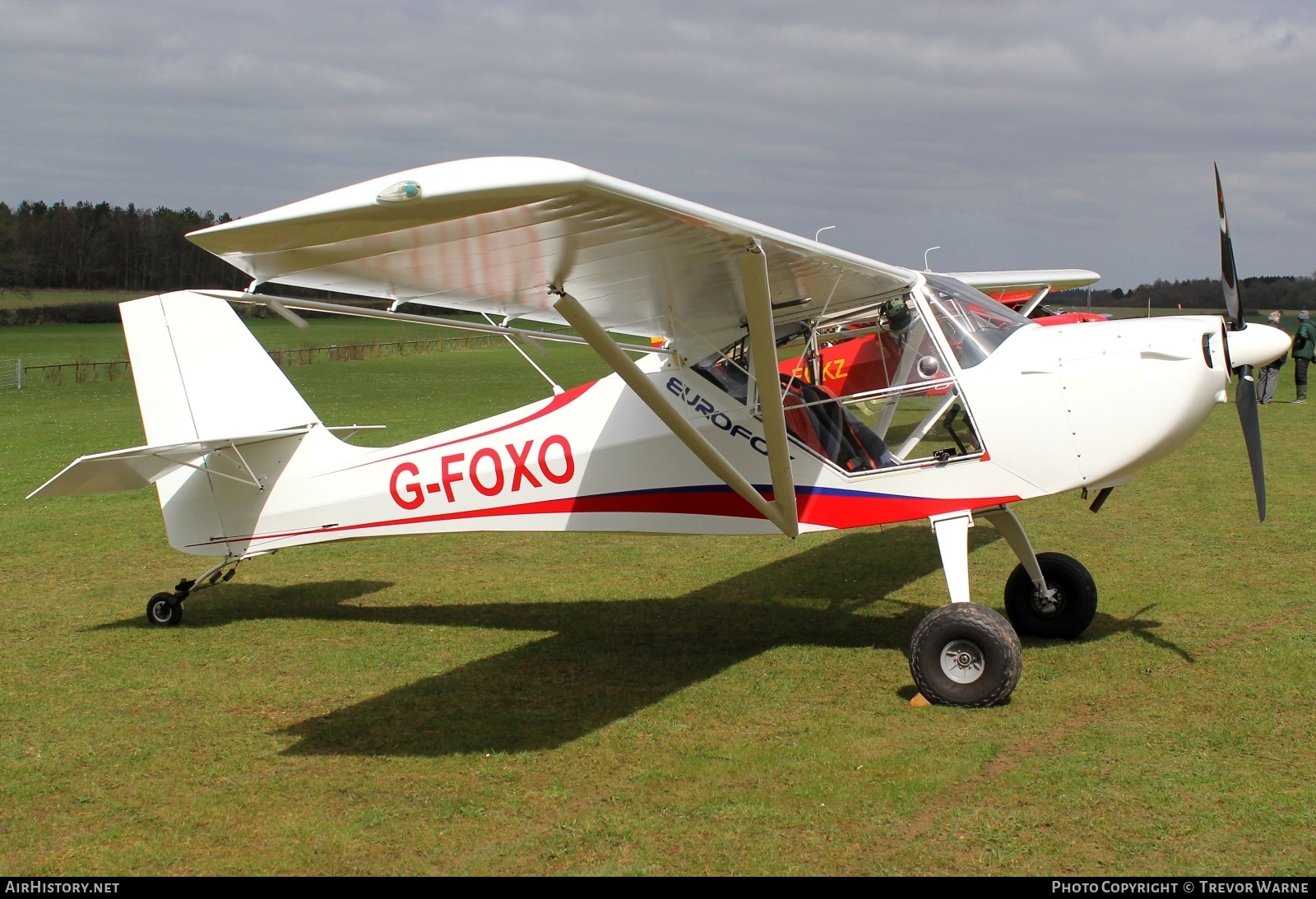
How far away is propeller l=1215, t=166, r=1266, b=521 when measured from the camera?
660 centimetres

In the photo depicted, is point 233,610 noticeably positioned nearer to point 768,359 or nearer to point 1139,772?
point 768,359

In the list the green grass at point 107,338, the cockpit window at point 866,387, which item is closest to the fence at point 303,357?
the green grass at point 107,338

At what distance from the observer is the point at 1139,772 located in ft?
16.1

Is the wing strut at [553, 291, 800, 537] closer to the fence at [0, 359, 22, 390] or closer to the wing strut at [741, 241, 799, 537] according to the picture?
the wing strut at [741, 241, 799, 537]

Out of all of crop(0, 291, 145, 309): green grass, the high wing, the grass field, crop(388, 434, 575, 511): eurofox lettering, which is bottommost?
the grass field

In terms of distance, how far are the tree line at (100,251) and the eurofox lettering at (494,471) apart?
158 ft

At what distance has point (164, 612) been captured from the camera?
319 inches

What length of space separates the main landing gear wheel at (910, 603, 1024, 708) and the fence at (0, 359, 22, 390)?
1290 inches

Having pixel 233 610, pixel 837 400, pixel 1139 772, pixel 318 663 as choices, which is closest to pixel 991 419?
pixel 837 400

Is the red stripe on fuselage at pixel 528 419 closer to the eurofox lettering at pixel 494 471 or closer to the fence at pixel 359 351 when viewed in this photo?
the eurofox lettering at pixel 494 471

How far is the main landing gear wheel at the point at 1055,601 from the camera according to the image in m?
7.15

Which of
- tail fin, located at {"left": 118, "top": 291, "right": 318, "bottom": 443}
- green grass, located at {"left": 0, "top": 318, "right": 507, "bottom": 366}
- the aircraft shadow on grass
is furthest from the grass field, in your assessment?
green grass, located at {"left": 0, "top": 318, "right": 507, "bottom": 366}

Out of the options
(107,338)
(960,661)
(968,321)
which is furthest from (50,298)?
(960,661)
